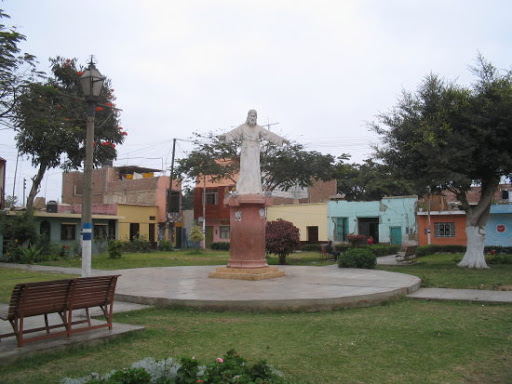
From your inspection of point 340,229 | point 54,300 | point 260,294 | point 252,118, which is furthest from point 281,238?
point 340,229

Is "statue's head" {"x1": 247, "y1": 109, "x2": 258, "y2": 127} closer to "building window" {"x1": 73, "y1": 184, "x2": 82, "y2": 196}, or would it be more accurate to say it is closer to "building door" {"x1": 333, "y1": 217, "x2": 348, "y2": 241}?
"building door" {"x1": 333, "y1": 217, "x2": 348, "y2": 241}

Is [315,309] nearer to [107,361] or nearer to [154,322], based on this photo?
[154,322]

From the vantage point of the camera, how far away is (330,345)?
5637 mm

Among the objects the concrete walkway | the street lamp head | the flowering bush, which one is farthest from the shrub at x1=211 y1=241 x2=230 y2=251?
the flowering bush

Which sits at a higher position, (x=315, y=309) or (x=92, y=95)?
(x=92, y=95)

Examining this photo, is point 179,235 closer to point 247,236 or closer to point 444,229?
point 444,229

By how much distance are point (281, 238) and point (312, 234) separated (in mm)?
21714

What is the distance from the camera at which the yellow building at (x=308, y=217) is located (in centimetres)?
3903

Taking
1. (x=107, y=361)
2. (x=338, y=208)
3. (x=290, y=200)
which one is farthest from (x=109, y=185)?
(x=107, y=361)

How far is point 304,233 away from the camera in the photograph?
131 ft

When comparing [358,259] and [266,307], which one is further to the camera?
[358,259]

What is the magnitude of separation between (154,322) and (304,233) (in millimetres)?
33373

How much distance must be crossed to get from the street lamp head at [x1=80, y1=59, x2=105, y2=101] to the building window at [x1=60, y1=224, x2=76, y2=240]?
2457 cm

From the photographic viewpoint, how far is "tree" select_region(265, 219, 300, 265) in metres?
18.6
